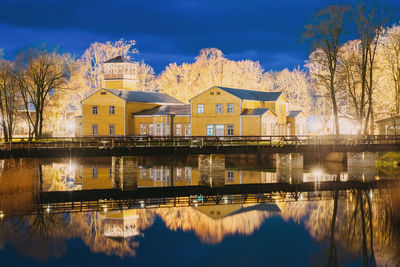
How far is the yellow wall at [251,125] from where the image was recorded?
216ft

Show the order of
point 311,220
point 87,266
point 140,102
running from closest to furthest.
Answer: point 87,266, point 311,220, point 140,102

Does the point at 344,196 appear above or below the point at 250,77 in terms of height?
below

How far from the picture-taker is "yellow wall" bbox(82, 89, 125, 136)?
71.6 m

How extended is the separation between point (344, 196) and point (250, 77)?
64.7 metres

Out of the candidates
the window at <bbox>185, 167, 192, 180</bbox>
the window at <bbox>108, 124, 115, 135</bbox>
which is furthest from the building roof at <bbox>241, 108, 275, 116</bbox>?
the window at <bbox>108, 124, 115, 135</bbox>

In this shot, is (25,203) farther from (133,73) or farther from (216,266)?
(133,73)

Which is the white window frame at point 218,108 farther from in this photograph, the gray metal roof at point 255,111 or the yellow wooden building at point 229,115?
the gray metal roof at point 255,111

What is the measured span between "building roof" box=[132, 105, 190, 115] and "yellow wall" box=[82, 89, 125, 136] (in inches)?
118

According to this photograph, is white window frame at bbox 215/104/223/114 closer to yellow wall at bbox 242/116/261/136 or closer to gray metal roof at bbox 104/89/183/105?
yellow wall at bbox 242/116/261/136

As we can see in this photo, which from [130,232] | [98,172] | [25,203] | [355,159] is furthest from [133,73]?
[130,232]

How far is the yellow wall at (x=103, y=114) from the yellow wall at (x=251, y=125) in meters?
16.2

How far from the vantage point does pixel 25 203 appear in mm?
36906

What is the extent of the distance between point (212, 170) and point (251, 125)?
20.7 m

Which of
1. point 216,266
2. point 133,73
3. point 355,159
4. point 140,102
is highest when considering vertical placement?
point 133,73
